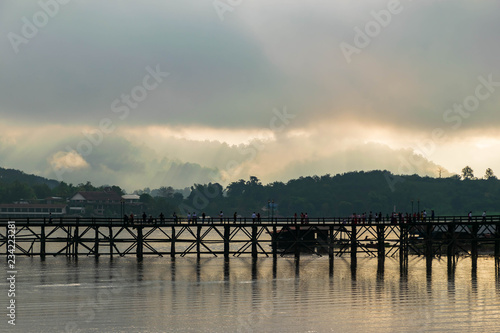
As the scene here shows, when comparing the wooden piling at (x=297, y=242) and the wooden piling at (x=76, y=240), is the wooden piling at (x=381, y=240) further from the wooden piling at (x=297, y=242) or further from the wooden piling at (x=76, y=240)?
the wooden piling at (x=76, y=240)

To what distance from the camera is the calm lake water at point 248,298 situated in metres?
44.4

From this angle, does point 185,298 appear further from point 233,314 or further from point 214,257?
point 214,257

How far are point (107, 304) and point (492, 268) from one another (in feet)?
143

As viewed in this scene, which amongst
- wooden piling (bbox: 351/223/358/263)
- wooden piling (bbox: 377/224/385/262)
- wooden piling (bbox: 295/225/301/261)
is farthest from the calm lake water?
wooden piling (bbox: 377/224/385/262)

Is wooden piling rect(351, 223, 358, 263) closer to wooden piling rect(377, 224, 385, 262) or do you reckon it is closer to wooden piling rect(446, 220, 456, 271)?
wooden piling rect(377, 224, 385, 262)

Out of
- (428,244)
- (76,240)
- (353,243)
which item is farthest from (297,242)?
(76,240)

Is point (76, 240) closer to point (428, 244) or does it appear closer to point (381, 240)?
point (381, 240)

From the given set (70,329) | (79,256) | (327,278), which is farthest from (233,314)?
(79,256)

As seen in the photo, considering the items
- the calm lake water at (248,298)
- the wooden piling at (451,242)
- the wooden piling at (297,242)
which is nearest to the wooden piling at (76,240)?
the calm lake water at (248,298)

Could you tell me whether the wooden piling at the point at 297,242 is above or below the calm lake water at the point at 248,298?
above

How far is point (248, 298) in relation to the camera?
54219mm

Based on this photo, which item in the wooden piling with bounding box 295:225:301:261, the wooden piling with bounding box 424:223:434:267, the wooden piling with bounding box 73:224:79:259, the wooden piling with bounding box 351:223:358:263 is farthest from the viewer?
the wooden piling with bounding box 351:223:358:263

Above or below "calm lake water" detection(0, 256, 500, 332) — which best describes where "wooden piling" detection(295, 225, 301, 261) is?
above

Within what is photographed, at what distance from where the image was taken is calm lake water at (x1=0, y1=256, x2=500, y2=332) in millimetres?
44438
